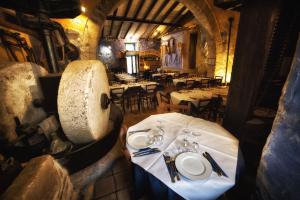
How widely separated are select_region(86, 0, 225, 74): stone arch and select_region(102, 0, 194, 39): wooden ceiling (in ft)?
8.25

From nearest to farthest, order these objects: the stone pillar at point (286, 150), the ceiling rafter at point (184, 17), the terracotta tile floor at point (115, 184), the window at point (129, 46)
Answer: the stone pillar at point (286, 150), the terracotta tile floor at point (115, 184), the ceiling rafter at point (184, 17), the window at point (129, 46)

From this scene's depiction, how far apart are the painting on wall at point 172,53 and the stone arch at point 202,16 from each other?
4.63 m

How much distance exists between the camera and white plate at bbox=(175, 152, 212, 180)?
1.02 meters

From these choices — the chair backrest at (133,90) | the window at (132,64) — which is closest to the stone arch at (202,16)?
the chair backrest at (133,90)

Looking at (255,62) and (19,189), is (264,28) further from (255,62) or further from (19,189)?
(19,189)

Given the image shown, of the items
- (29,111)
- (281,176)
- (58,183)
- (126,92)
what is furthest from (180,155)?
(126,92)

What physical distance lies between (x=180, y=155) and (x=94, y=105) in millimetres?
1305

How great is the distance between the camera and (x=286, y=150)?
3.37 ft

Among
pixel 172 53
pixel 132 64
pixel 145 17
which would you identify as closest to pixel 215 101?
pixel 172 53

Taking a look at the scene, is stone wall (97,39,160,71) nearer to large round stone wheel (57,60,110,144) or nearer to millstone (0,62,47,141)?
millstone (0,62,47,141)

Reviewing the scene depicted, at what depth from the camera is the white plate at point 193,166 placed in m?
1.02

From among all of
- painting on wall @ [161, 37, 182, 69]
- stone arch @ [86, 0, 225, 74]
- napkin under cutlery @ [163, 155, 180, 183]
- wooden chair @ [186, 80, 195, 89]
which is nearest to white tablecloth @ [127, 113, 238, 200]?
napkin under cutlery @ [163, 155, 180, 183]

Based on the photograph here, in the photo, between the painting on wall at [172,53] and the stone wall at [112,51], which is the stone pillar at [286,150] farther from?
the stone wall at [112,51]

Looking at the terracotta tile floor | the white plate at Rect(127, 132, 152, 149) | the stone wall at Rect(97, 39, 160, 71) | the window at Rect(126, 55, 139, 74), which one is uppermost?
the stone wall at Rect(97, 39, 160, 71)
